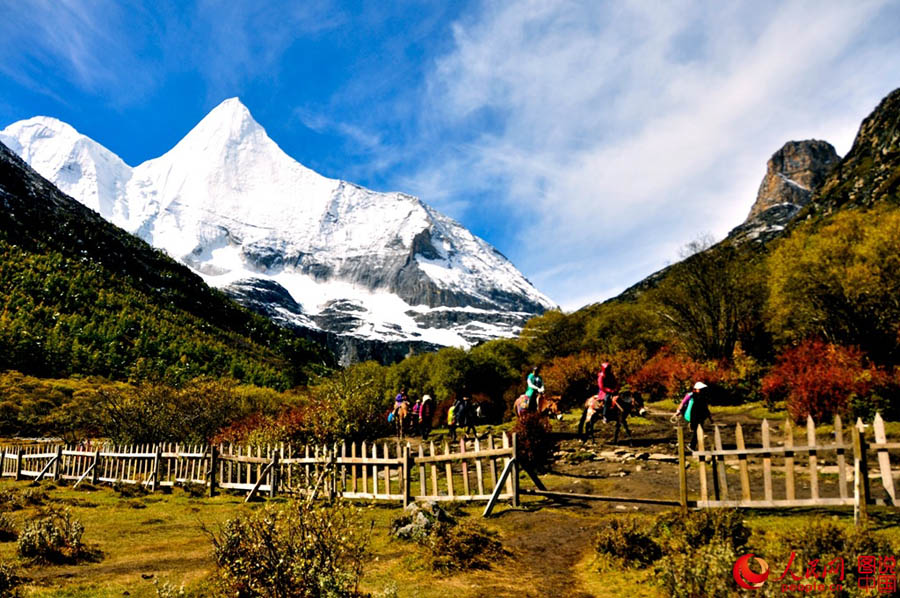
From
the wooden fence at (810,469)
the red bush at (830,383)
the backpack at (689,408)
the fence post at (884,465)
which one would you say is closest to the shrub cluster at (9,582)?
the wooden fence at (810,469)

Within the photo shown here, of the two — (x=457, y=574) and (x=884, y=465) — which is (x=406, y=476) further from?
(x=884, y=465)

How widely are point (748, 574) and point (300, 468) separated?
25.3 ft

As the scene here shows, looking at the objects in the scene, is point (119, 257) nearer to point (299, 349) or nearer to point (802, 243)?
point (299, 349)

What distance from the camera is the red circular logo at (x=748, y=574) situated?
17.5 ft

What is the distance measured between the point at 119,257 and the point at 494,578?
120 meters

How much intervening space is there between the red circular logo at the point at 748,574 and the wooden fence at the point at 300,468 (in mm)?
5039

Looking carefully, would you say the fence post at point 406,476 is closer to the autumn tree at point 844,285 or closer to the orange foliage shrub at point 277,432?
the orange foliage shrub at point 277,432

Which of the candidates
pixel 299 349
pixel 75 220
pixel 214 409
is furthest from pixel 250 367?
pixel 75 220

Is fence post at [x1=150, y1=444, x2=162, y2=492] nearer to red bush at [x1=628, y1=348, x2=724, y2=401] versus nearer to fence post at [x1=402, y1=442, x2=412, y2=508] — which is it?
fence post at [x1=402, y1=442, x2=412, y2=508]

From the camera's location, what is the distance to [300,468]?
10.2m

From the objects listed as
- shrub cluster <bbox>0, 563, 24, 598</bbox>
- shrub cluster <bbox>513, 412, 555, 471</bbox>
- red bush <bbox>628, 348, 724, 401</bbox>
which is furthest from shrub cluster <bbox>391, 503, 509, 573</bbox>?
red bush <bbox>628, 348, 724, 401</bbox>

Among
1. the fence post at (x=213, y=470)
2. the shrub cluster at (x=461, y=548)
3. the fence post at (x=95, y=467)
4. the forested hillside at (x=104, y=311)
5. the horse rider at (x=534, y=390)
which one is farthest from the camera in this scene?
the forested hillside at (x=104, y=311)

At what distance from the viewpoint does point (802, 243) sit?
1152 inches

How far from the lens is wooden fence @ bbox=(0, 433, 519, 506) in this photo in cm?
1177
